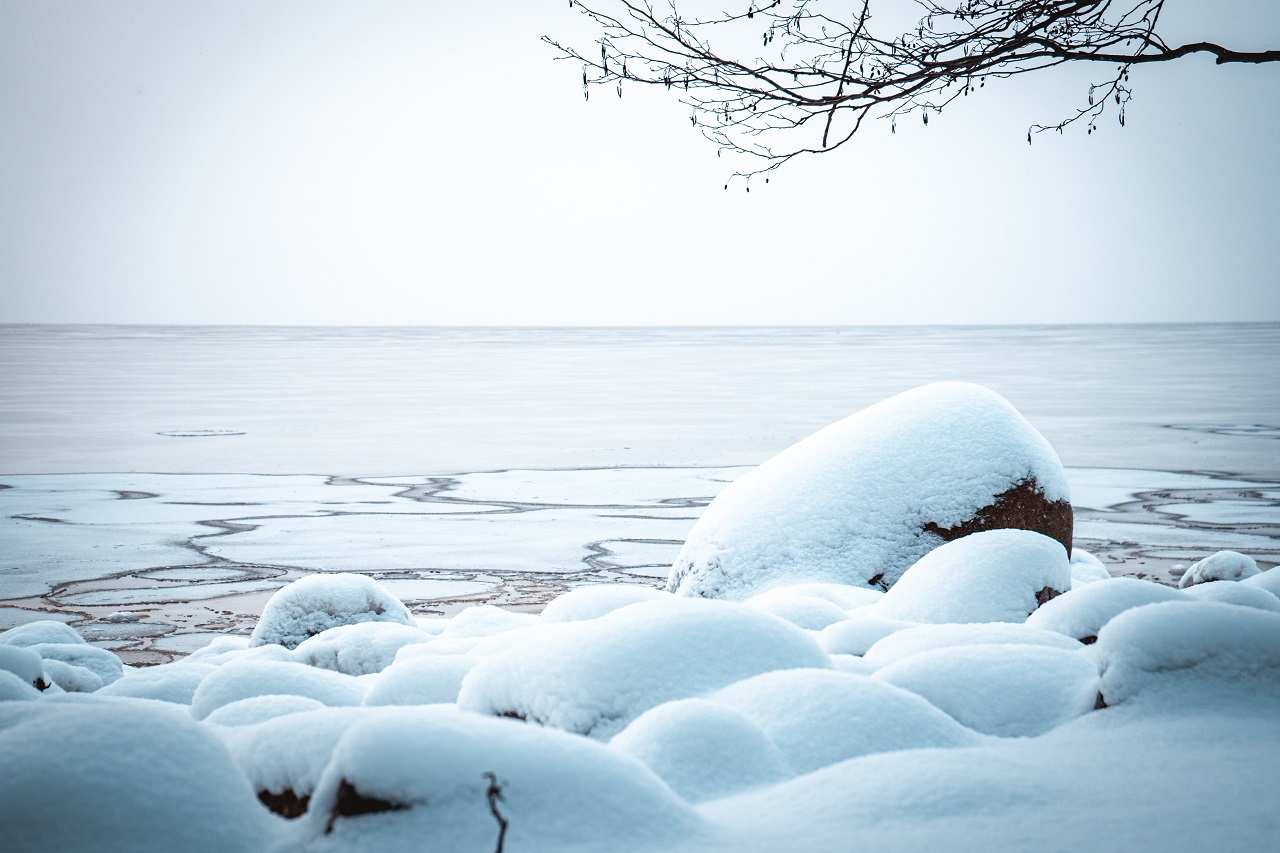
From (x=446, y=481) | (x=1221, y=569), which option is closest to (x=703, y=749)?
(x=1221, y=569)

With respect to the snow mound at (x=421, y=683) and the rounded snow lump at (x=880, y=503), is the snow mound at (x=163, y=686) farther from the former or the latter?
the rounded snow lump at (x=880, y=503)

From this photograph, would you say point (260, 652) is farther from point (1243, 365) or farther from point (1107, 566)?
point (1243, 365)

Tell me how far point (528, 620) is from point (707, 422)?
1004 cm

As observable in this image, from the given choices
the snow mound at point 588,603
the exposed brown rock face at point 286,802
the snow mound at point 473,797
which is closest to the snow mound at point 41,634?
the snow mound at point 588,603

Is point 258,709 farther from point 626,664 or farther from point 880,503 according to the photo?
point 880,503

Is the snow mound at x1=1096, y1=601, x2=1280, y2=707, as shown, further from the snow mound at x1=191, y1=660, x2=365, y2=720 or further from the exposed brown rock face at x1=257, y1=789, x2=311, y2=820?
the snow mound at x1=191, y1=660, x2=365, y2=720

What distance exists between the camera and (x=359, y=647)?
3.85 meters

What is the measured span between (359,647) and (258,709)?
126 centimetres

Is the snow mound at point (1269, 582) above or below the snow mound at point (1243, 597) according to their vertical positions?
below

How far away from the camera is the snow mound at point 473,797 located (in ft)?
5.31

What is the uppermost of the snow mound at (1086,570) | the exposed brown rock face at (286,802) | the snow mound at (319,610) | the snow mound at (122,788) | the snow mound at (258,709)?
the snow mound at (122,788)

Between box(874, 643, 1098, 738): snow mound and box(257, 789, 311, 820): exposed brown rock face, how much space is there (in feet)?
4.22

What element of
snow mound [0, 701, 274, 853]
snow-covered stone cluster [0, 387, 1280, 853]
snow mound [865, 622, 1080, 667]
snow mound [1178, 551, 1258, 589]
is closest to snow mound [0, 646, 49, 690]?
snow-covered stone cluster [0, 387, 1280, 853]

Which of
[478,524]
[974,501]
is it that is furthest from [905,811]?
[478,524]
